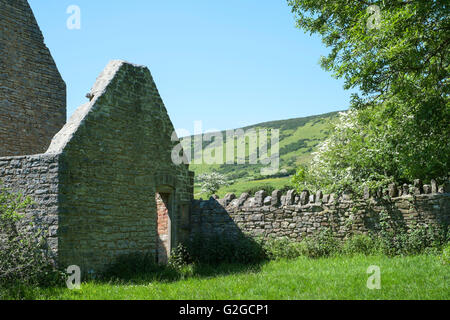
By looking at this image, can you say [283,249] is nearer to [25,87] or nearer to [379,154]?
[379,154]

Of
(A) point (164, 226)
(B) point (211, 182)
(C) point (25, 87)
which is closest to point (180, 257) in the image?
(A) point (164, 226)

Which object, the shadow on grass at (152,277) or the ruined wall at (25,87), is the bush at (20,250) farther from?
the ruined wall at (25,87)

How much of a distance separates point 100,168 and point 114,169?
46 cm

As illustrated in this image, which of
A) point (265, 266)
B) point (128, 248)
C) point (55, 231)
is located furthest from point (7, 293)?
point (265, 266)

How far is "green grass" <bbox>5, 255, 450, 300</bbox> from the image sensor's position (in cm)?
724

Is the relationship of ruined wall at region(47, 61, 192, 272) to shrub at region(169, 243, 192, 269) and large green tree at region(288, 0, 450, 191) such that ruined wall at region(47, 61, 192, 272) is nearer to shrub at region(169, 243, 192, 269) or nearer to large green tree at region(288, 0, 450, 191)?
shrub at region(169, 243, 192, 269)

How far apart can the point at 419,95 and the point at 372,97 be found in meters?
1.16

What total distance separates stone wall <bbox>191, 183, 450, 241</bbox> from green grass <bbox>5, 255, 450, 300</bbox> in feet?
5.06

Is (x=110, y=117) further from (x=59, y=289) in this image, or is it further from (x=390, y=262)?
(x=390, y=262)

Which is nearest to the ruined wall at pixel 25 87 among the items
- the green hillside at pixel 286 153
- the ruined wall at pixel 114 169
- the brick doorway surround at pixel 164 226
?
the ruined wall at pixel 114 169

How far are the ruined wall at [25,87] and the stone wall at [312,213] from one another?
5870 millimetres

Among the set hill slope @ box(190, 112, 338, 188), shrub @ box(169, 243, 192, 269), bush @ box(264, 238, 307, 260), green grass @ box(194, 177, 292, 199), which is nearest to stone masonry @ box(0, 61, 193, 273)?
shrub @ box(169, 243, 192, 269)

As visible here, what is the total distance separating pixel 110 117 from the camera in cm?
1084

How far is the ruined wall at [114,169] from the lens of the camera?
959 centimetres
